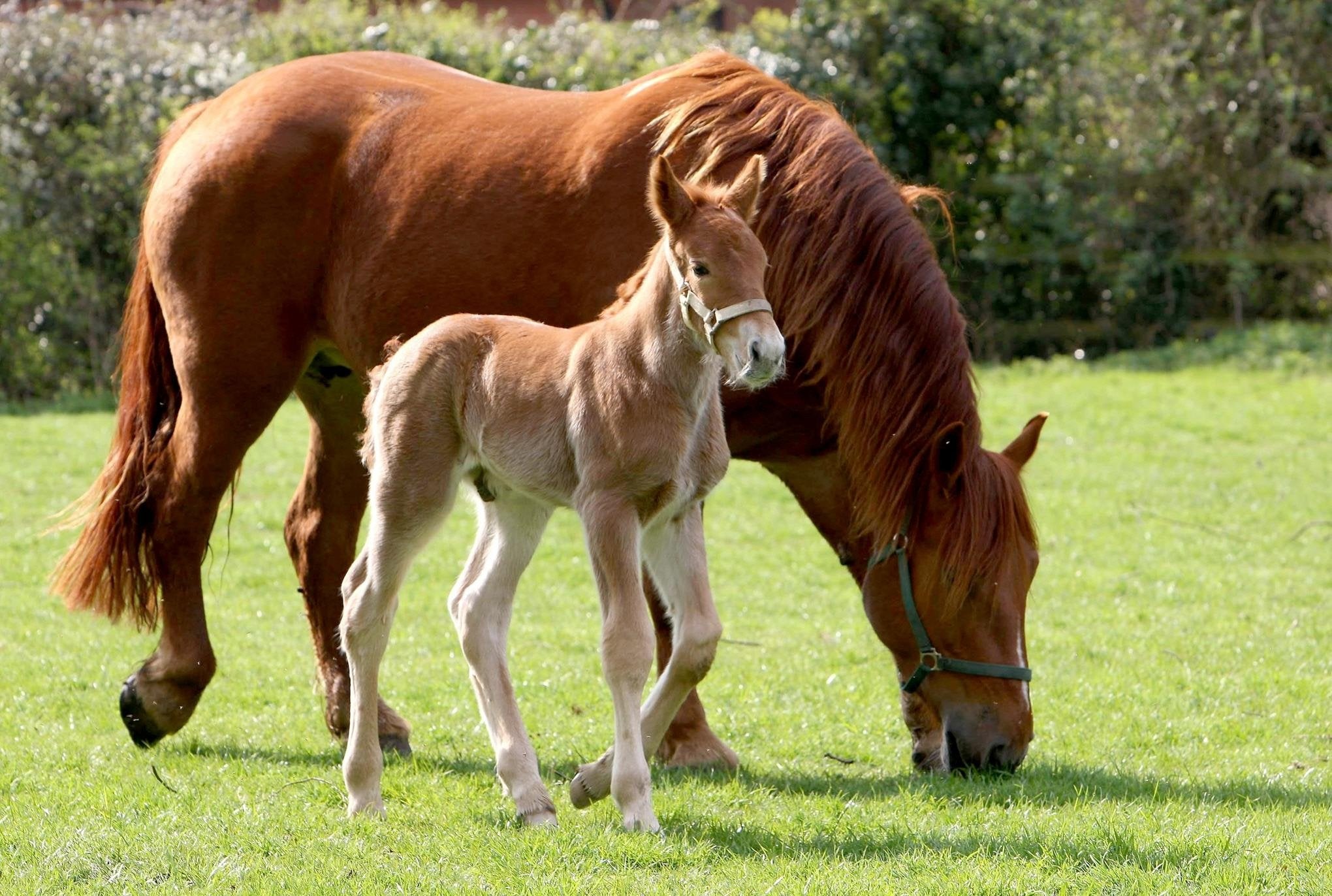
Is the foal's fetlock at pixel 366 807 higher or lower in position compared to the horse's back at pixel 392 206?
lower

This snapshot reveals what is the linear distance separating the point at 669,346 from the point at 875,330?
3.41ft

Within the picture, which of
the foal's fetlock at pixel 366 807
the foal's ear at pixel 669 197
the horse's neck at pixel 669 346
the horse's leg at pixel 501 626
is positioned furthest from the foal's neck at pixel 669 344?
the foal's fetlock at pixel 366 807

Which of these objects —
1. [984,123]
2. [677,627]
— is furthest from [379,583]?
[984,123]

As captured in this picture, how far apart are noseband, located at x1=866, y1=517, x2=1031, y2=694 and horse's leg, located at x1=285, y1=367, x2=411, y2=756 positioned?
2.23 m

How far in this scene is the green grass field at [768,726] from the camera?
3836 millimetres

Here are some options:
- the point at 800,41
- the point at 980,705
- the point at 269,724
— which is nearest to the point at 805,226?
the point at 980,705

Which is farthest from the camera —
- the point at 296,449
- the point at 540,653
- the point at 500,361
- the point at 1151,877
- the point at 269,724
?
the point at 296,449

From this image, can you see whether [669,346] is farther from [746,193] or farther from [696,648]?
[696,648]

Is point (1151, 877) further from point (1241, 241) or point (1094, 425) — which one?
point (1241, 241)

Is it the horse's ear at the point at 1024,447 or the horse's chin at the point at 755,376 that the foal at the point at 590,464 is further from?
the horse's ear at the point at 1024,447

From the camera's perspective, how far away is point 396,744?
5383 millimetres

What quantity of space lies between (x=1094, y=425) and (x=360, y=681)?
8670 millimetres

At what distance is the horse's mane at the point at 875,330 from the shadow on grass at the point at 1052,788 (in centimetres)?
56

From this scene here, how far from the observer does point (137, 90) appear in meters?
13.4
